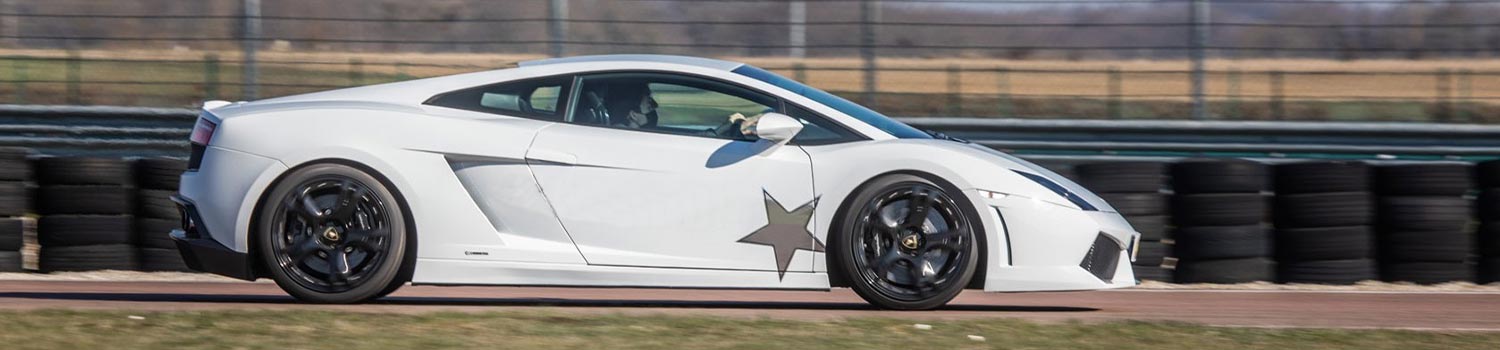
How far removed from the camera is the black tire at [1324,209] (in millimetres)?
8812

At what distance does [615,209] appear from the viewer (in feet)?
21.8

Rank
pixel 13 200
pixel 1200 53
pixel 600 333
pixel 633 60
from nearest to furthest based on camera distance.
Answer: pixel 600 333 < pixel 633 60 < pixel 13 200 < pixel 1200 53

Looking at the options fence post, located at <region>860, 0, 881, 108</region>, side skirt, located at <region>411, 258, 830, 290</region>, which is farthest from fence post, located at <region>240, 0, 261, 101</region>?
side skirt, located at <region>411, 258, 830, 290</region>

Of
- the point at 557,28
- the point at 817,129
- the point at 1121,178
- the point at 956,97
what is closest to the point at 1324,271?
the point at 1121,178

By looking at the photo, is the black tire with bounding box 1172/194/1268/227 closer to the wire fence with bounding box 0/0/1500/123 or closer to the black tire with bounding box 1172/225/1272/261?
the black tire with bounding box 1172/225/1272/261

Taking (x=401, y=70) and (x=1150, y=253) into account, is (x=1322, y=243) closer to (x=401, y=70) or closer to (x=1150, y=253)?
(x=1150, y=253)

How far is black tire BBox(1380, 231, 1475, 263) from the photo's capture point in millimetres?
8828

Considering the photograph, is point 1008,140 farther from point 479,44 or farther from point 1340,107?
point 479,44

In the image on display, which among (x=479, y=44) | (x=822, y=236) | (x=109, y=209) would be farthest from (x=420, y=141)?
(x=479, y=44)

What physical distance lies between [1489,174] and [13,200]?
24.1 ft

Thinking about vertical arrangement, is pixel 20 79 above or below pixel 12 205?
above

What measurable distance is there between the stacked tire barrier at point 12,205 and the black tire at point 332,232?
257cm

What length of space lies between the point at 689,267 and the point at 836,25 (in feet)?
18.1

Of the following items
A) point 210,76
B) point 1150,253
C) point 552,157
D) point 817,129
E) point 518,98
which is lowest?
point 1150,253
